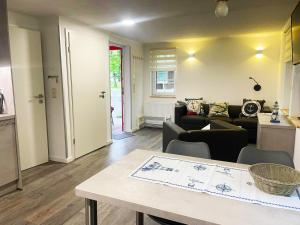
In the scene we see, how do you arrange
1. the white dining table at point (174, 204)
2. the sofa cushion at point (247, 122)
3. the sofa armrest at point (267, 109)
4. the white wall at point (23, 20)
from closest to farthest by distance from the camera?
the white dining table at point (174, 204) < the white wall at point (23, 20) < the sofa cushion at point (247, 122) < the sofa armrest at point (267, 109)

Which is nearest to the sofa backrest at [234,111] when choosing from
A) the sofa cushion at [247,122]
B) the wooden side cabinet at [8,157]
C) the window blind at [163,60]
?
the sofa cushion at [247,122]

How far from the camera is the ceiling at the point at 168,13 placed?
2.87 m

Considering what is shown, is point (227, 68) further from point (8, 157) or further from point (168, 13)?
point (8, 157)

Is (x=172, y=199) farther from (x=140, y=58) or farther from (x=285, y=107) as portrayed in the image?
(x=140, y=58)

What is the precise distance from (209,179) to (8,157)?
7.88ft

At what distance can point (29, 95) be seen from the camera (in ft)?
11.2

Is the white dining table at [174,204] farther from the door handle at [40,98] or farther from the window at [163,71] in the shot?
the window at [163,71]

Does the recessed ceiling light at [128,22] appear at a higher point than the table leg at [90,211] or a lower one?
higher

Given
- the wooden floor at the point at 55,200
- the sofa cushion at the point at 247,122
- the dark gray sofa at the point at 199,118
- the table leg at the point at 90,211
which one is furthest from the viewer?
the dark gray sofa at the point at 199,118

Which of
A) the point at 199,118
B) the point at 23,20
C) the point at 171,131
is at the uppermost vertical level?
Result: the point at 23,20

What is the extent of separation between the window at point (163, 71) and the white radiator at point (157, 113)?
0.34 meters

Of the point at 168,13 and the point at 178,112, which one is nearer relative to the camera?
the point at 168,13

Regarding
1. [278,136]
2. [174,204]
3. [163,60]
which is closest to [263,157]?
[174,204]

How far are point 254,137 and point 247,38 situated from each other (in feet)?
7.41
